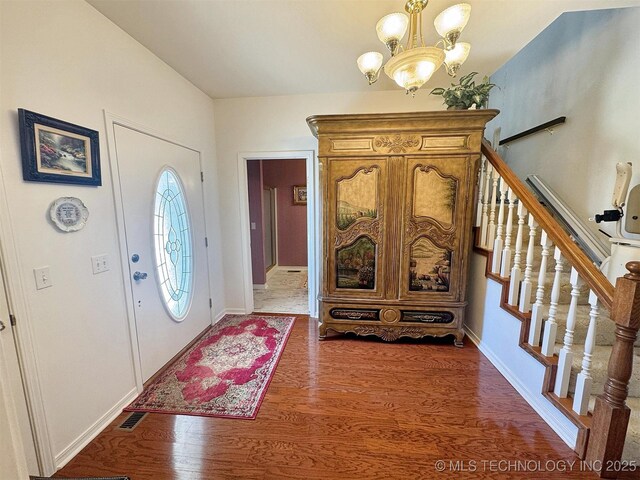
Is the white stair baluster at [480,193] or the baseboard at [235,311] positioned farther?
the baseboard at [235,311]

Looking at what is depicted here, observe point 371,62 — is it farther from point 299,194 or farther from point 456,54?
point 299,194

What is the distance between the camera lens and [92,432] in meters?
1.64

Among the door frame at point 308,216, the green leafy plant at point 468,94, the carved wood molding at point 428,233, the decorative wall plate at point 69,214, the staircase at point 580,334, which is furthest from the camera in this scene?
the door frame at point 308,216

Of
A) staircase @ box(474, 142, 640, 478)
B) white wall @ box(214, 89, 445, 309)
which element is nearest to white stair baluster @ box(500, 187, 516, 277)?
staircase @ box(474, 142, 640, 478)

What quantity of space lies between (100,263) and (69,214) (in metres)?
0.36

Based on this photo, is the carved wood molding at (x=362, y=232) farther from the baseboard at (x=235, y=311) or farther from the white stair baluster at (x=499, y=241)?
the baseboard at (x=235, y=311)

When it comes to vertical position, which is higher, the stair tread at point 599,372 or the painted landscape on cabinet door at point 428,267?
the painted landscape on cabinet door at point 428,267

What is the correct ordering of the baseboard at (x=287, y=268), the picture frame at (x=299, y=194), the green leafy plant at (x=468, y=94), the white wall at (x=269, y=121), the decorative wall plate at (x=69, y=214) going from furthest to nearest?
1. the baseboard at (x=287, y=268)
2. the picture frame at (x=299, y=194)
3. the white wall at (x=269, y=121)
4. the green leafy plant at (x=468, y=94)
5. the decorative wall plate at (x=69, y=214)

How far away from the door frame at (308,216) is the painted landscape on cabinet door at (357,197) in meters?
0.55

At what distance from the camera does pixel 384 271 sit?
2.55 m

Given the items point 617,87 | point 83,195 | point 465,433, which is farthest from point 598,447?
point 83,195


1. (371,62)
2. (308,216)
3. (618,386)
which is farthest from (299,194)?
(618,386)

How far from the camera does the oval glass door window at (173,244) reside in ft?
7.52

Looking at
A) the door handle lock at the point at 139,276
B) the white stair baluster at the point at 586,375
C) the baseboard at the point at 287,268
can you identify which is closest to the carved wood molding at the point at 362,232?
the white stair baluster at the point at 586,375
